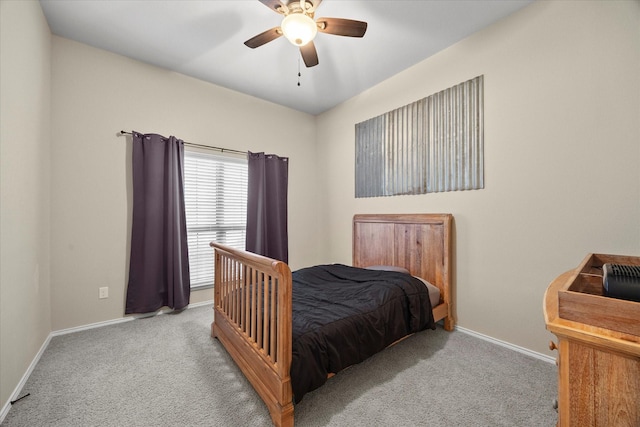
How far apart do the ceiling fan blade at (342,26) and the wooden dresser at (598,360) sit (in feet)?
6.43

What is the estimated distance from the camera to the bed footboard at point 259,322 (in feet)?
4.51

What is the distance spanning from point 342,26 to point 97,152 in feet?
8.41

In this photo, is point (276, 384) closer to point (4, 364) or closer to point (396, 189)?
point (4, 364)

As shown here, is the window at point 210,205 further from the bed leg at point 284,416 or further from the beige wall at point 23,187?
the bed leg at point 284,416

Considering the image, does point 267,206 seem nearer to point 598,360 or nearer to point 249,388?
point 249,388

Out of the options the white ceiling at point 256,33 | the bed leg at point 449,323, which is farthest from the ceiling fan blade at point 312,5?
the bed leg at point 449,323

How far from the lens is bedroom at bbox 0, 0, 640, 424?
1.70 meters

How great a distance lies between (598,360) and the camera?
68cm

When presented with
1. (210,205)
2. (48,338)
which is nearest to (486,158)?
(210,205)

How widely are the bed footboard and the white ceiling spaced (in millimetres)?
1932

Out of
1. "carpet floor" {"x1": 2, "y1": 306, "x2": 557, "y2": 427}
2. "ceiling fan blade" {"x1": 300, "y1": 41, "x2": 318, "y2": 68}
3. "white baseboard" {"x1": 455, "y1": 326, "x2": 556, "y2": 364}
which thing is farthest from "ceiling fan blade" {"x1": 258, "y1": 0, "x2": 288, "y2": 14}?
"white baseboard" {"x1": 455, "y1": 326, "x2": 556, "y2": 364}

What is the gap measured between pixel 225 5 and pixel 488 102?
234cm

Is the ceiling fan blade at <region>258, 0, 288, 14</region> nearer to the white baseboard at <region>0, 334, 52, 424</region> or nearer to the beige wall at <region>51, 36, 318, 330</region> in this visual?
the beige wall at <region>51, 36, 318, 330</region>

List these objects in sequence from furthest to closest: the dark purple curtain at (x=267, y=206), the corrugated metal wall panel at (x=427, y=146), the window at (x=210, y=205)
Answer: the dark purple curtain at (x=267, y=206), the window at (x=210, y=205), the corrugated metal wall panel at (x=427, y=146)
